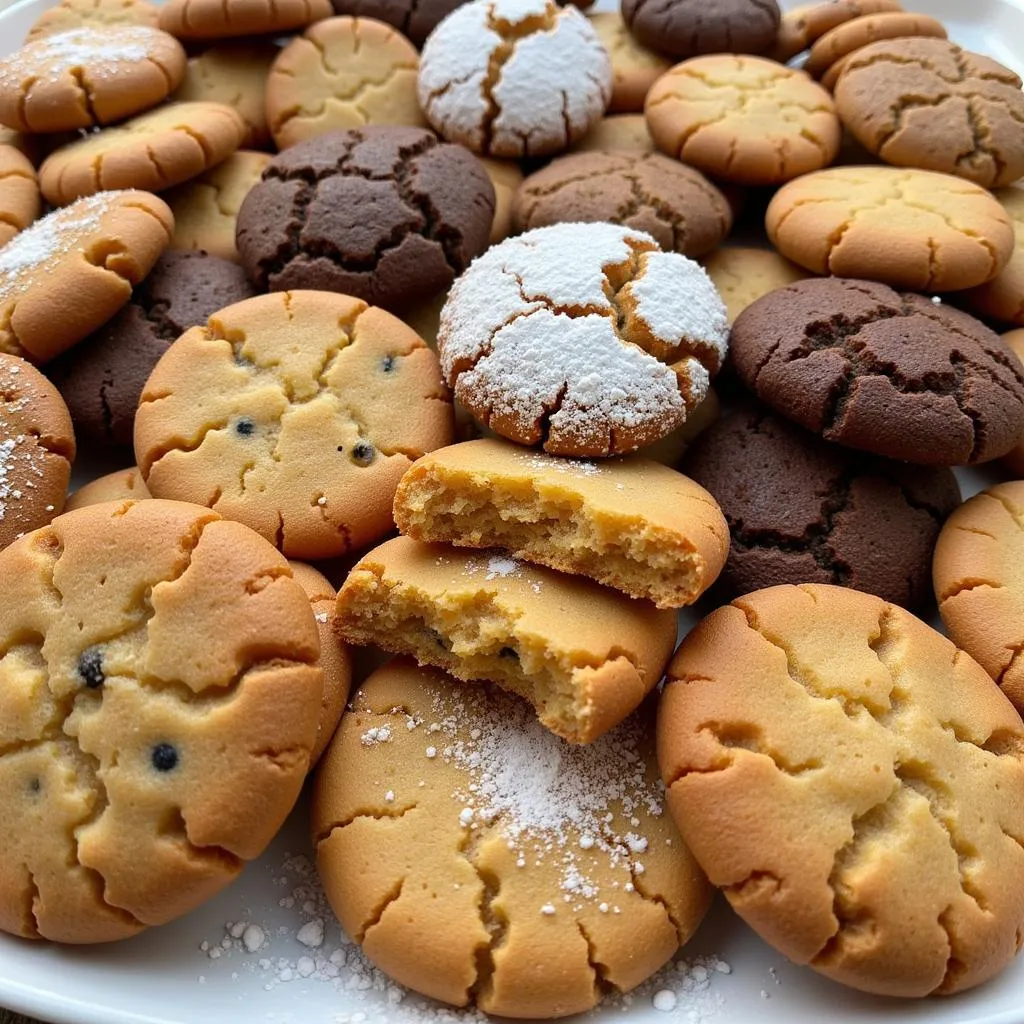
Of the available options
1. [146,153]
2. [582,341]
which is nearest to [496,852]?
[582,341]

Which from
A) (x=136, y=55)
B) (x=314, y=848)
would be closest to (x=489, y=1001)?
(x=314, y=848)

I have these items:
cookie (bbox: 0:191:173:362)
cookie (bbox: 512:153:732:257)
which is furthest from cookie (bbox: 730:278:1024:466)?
cookie (bbox: 0:191:173:362)

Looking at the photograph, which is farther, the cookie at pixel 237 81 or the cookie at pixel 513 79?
the cookie at pixel 237 81

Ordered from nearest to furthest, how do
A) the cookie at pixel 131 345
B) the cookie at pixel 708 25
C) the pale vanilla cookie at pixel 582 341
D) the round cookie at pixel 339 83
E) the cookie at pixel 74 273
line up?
the pale vanilla cookie at pixel 582 341, the cookie at pixel 74 273, the cookie at pixel 131 345, the round cookie at pixel 339 83, the cookie at pixel 708 25

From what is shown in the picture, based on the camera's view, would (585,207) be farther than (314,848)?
Yes

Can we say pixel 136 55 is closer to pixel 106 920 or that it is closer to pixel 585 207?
pixel 585 207

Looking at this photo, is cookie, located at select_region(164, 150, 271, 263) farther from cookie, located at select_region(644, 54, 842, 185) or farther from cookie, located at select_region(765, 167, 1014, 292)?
cookie, located at select_region(765, 167, 1014, 292)

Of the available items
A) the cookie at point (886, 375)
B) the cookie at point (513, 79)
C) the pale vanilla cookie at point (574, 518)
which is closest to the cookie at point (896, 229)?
the cookie at point (886, 375)

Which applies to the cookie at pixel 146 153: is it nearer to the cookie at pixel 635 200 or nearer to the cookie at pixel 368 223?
the cookie at pixel 368 223
